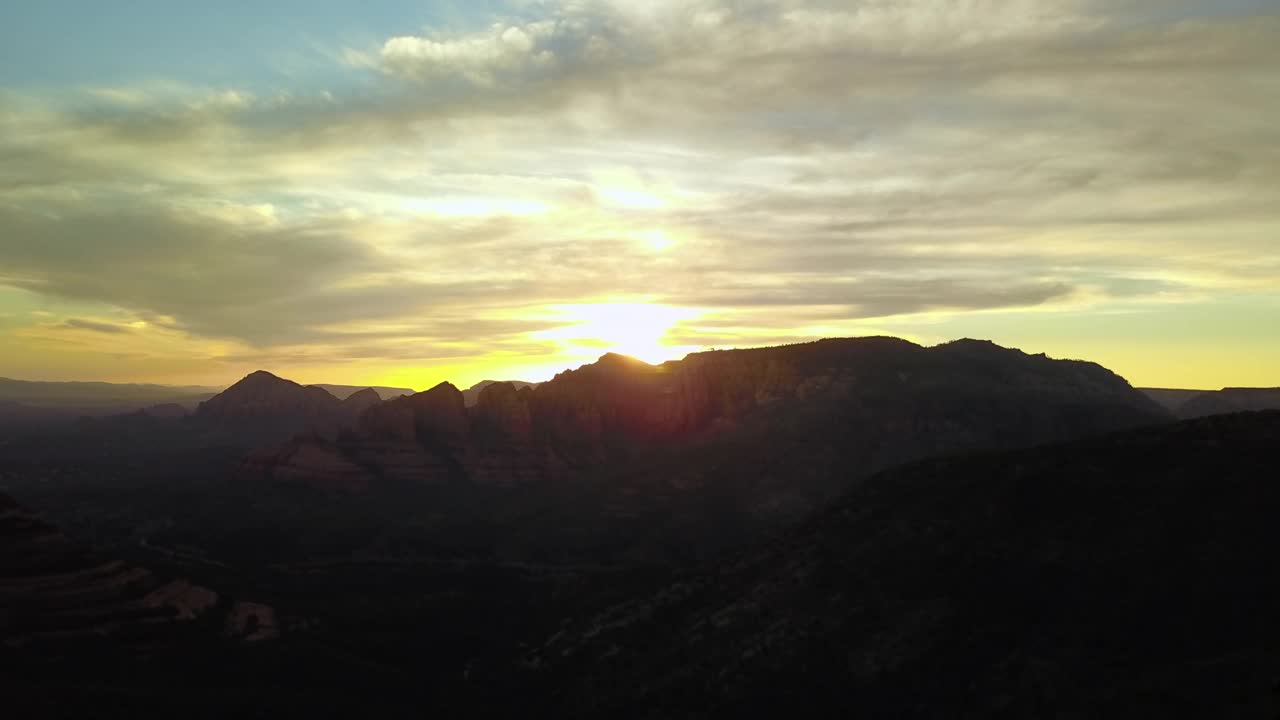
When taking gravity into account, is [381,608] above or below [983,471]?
below

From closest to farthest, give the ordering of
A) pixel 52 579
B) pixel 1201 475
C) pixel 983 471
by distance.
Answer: pixel 1201 475
pixel 52 579
pixel 983 471

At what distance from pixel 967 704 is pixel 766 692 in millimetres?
22075

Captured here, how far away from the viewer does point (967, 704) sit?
79.2 m

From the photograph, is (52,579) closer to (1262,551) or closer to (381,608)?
(381,608)

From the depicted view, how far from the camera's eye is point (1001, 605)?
301 feet

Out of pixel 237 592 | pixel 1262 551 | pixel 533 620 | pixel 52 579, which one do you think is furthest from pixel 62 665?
pixel 1262 551

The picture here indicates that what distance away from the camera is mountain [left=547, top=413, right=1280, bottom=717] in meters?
76.9

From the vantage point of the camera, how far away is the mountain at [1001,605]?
76938 millimetres

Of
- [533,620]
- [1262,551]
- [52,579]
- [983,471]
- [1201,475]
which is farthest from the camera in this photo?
[533,620]

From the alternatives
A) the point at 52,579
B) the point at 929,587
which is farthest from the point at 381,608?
the point at 929,587

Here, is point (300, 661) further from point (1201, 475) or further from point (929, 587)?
point (1201, 475)

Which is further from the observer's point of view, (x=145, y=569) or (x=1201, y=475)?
(x=145, y=569)

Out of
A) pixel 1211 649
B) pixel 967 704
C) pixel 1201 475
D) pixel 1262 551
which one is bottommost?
pixel 967 704

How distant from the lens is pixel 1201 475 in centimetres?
10256
